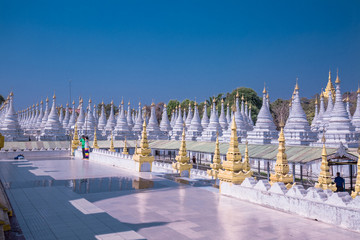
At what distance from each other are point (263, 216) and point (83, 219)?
5.48 meters

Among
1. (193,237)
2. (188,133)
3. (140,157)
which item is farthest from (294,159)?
(188,133)

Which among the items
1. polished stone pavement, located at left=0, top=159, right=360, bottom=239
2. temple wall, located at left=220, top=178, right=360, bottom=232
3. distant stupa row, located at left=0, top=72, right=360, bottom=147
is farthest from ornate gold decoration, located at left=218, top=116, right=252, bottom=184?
distant stupa row, located at left=0, top=72, right=360, bottom=147

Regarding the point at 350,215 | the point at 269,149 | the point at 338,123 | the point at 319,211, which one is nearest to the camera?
the point at 350,215

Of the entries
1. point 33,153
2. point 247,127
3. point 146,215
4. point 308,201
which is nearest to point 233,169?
point 308,201

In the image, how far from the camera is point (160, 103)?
4764 inches

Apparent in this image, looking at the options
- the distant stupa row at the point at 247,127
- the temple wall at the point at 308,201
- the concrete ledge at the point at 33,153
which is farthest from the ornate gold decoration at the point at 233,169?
the concrete ledge at the point at 33,153

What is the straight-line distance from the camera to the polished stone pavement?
857 cm

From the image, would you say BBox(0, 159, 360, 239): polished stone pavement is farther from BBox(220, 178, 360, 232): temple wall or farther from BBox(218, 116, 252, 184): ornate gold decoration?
BBox(218, 116, 252, 184): ornate gold decoration

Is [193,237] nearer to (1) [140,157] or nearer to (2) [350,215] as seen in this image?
(2) [350,215]

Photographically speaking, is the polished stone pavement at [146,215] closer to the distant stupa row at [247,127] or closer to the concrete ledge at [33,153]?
the distant stupa row at [247,127]

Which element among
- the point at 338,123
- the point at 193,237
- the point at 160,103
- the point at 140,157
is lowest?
the point at 193,237

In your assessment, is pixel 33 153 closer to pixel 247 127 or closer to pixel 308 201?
pixel 247 127

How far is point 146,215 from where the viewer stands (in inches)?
410

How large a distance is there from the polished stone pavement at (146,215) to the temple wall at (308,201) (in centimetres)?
28
